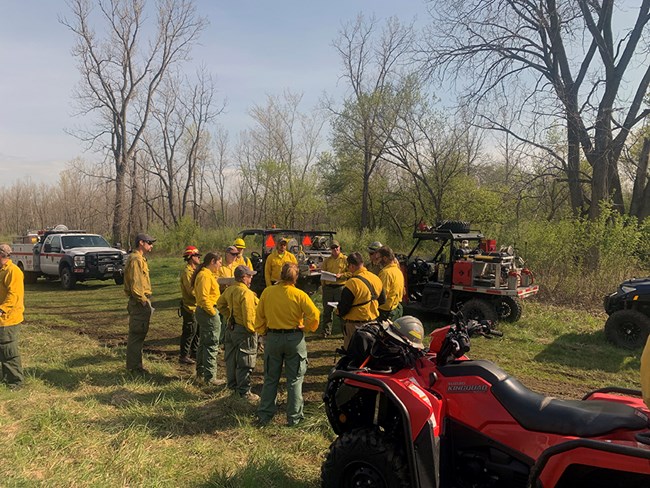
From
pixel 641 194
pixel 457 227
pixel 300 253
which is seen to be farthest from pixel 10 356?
pixel 641 194

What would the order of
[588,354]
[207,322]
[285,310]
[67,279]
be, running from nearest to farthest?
[285,310]
[207,322]
[588,354]
[67,279]

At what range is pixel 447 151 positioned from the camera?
70.8ft

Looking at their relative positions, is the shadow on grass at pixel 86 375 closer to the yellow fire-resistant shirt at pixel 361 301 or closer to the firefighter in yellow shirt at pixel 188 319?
the firefighter in yellow shirt at pixel 188 319

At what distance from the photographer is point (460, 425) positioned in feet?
9.36

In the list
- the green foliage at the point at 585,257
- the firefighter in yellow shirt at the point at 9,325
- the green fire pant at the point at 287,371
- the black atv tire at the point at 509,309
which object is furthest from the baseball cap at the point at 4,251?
the green foliage at the point at 585,257

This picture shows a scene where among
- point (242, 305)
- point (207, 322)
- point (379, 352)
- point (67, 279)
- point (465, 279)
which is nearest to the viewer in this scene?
point (379, 352)

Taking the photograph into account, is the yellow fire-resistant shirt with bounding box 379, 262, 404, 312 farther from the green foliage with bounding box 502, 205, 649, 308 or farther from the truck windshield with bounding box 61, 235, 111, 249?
the truck windshield with bounding box 61, 235, 111, 249

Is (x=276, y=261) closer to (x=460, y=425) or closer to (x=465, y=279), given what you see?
(x=465, y=279)

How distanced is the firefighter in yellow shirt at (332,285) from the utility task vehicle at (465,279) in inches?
51.9

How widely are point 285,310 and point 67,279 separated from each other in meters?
13.2

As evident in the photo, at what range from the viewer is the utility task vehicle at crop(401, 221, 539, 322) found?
8.59 m

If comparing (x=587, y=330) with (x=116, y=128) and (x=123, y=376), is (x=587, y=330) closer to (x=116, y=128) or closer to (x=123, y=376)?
(x=123, y=376)

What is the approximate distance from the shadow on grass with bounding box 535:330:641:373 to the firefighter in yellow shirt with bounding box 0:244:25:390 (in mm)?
7282

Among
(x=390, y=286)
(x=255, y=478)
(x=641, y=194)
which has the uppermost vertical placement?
(x=641, y=194)
